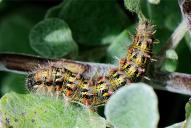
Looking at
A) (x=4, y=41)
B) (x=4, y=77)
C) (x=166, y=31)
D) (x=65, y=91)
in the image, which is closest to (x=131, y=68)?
(x=65, y=91)

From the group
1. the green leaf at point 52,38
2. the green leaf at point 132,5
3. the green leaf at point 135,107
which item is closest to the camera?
the green leaf at point 135,107

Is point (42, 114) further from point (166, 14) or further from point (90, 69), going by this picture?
point (166, 14)

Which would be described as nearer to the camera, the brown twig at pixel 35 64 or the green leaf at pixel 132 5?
the green leaf at pixel 132 5

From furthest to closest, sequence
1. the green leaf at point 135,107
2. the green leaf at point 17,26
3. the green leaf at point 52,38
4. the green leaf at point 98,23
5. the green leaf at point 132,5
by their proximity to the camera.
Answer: the green leaf at point 17,26
the green leaf at point 98,23
the green leaf at point 52,38
the green leaf at point 132,5
the green leaf at point 135,107

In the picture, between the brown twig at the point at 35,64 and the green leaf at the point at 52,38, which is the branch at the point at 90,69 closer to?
the brown twig at the point at 35,64

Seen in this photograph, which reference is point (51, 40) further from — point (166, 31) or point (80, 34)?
point (166, 31)

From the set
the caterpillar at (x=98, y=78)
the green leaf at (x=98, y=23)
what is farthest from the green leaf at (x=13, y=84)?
the caterpillar at (x=98, y=78)
